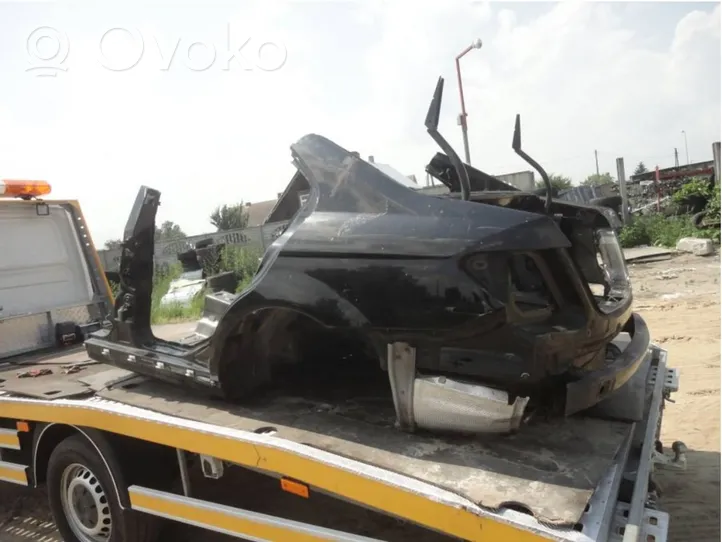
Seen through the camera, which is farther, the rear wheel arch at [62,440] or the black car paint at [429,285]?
the rear wheel arch at [62,440]

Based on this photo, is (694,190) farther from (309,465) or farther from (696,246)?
(309,465)

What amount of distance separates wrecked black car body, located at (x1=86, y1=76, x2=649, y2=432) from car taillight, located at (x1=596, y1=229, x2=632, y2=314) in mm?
225

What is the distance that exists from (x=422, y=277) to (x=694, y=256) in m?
13.3

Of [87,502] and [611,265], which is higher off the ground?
[611,265]

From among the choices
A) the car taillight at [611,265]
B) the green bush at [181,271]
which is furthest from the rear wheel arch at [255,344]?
the green bush at [181,271]

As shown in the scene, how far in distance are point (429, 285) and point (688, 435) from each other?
3379mm

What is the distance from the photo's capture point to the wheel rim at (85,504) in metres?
3.32

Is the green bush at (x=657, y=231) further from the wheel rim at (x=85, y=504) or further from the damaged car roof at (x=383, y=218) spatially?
the wheel rim at (x=85, y=504)

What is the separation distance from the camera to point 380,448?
2467mm

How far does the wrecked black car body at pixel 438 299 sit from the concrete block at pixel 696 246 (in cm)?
1210

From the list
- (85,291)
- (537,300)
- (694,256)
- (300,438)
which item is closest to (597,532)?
(537,300)

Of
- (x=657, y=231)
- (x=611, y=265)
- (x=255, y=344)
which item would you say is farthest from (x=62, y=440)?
(x=657, y=231)

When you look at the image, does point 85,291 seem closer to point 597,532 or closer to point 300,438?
point 300,438

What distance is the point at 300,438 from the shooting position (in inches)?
102
